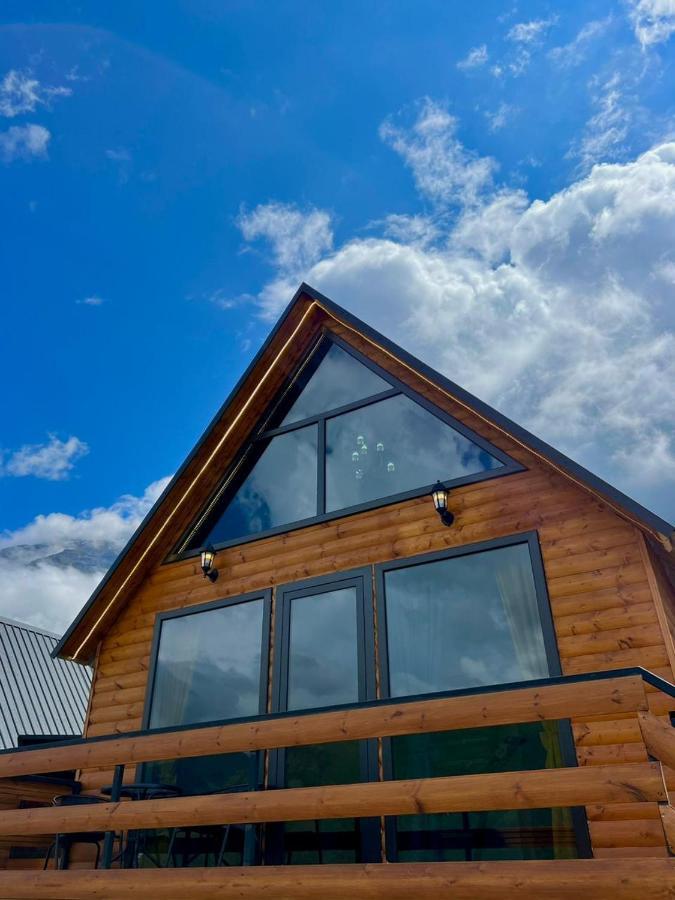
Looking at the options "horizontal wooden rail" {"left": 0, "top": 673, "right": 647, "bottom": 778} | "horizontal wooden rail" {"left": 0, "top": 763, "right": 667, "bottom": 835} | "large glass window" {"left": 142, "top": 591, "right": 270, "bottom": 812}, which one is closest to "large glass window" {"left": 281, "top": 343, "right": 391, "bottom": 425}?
"large glass window" {"left": 142, "top": 591, "right": 270, "bottom": 812}

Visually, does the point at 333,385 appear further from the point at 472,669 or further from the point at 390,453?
the point at 472,669

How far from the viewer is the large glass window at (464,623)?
5449 mm

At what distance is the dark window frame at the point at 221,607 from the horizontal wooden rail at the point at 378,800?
2204mm

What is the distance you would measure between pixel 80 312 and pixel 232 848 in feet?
82.8

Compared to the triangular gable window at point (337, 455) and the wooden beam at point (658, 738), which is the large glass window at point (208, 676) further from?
the wooden beam at point (658, 738)

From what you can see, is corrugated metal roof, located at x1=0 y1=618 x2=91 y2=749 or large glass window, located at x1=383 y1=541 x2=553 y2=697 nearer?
large glass window, located at x1=383 y1=541 x2=553 y2=697

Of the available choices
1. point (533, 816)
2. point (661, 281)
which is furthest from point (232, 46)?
point (661, 281)

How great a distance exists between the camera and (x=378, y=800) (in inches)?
134

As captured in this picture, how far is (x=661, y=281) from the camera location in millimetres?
34812

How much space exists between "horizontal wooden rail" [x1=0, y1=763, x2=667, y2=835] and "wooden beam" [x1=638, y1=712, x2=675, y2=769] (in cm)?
8

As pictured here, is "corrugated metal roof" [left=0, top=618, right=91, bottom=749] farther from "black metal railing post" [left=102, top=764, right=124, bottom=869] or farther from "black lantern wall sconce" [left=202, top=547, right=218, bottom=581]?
"black metal railing post" [left=102, top=764, right=124, bottom=869]

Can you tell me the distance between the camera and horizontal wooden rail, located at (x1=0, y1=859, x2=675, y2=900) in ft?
9.00

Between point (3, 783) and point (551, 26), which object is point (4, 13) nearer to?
point (551, 26)

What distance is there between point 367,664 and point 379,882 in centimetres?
277
